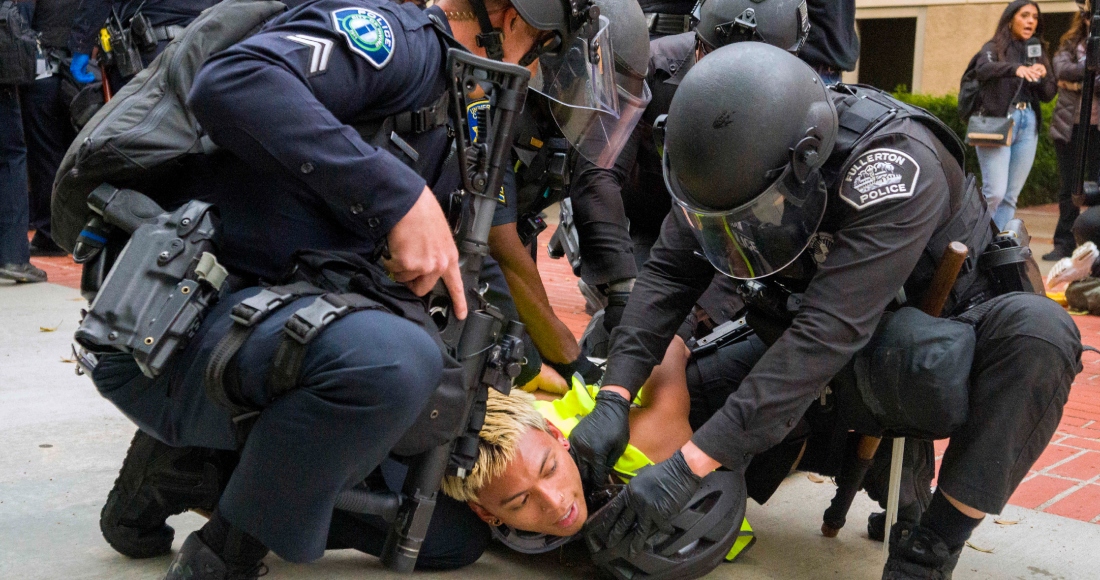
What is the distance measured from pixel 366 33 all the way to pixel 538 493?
1.07 m

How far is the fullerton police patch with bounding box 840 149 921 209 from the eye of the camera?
7.42 feet

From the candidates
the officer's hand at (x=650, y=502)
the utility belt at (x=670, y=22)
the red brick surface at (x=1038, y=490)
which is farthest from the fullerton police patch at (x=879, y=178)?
the utility belt at (x=670, y=22)

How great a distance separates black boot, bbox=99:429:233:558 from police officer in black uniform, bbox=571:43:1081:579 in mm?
900

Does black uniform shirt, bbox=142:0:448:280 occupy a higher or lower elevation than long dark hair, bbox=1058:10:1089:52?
higher

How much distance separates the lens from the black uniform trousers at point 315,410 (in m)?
1.88

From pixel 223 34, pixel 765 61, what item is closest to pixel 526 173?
pixel 765 61

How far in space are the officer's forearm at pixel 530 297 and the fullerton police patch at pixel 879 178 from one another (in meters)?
1.27

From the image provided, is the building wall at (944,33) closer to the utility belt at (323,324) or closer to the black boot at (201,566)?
the utility belt at (323,324)

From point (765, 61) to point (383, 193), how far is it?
0.92 metres

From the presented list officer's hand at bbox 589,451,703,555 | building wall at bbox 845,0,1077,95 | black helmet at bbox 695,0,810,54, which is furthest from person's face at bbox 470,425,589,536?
building wall at bbox 845,0,1077,95

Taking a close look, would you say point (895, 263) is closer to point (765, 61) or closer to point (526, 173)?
point (765, 61)

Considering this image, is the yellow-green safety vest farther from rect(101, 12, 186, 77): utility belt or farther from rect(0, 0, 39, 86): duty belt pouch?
rect(0, 0, 39, 86): duty belt pouch

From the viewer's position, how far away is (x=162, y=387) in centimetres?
211

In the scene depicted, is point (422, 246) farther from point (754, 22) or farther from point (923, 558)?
point (754, 22)
